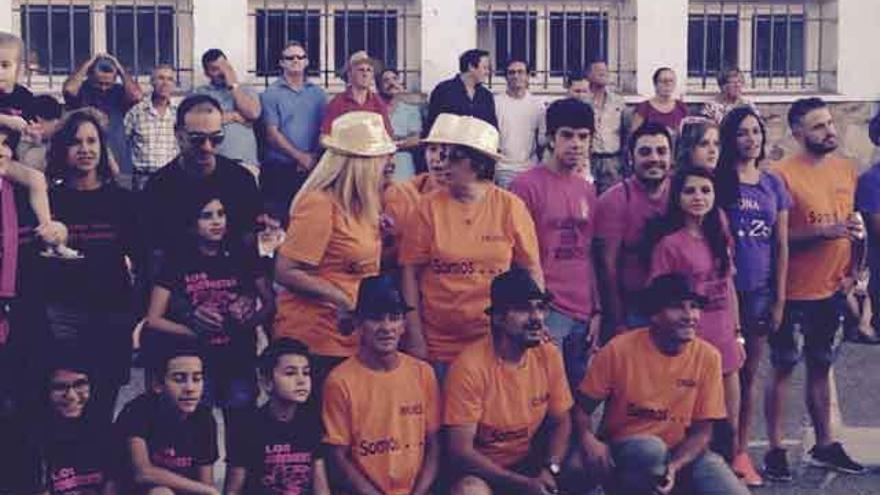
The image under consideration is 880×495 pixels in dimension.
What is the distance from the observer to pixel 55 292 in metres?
8.16

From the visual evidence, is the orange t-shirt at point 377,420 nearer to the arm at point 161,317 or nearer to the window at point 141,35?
the arm at point 161,317

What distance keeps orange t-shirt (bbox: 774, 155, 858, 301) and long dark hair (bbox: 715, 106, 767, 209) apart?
310 mm

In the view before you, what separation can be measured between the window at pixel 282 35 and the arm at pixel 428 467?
891 cm

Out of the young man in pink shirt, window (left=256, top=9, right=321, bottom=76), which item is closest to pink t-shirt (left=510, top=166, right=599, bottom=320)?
the young man in pink shirt

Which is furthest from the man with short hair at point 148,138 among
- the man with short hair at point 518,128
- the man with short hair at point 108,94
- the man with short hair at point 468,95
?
the man with short hair at point 518,128

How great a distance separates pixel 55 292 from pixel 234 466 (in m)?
A: 1.04

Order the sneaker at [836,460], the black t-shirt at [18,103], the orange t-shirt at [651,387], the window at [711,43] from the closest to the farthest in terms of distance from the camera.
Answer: the orange t-shirt at [651,387] → the black t-shirt at [18,103] → the sneaker at [836,460] → the window at [711,43]

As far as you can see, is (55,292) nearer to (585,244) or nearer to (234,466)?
(234,466)

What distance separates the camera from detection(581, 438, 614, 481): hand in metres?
8.20

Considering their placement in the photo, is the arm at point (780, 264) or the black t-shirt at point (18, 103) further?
the arm at point (780, 264)

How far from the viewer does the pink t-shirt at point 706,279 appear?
877cm

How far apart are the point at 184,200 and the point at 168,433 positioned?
96 cm

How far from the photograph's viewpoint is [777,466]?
31.0 feet

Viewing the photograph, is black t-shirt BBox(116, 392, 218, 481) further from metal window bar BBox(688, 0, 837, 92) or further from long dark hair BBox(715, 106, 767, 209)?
metal window bar BBox(688, 0, 837, 92)
